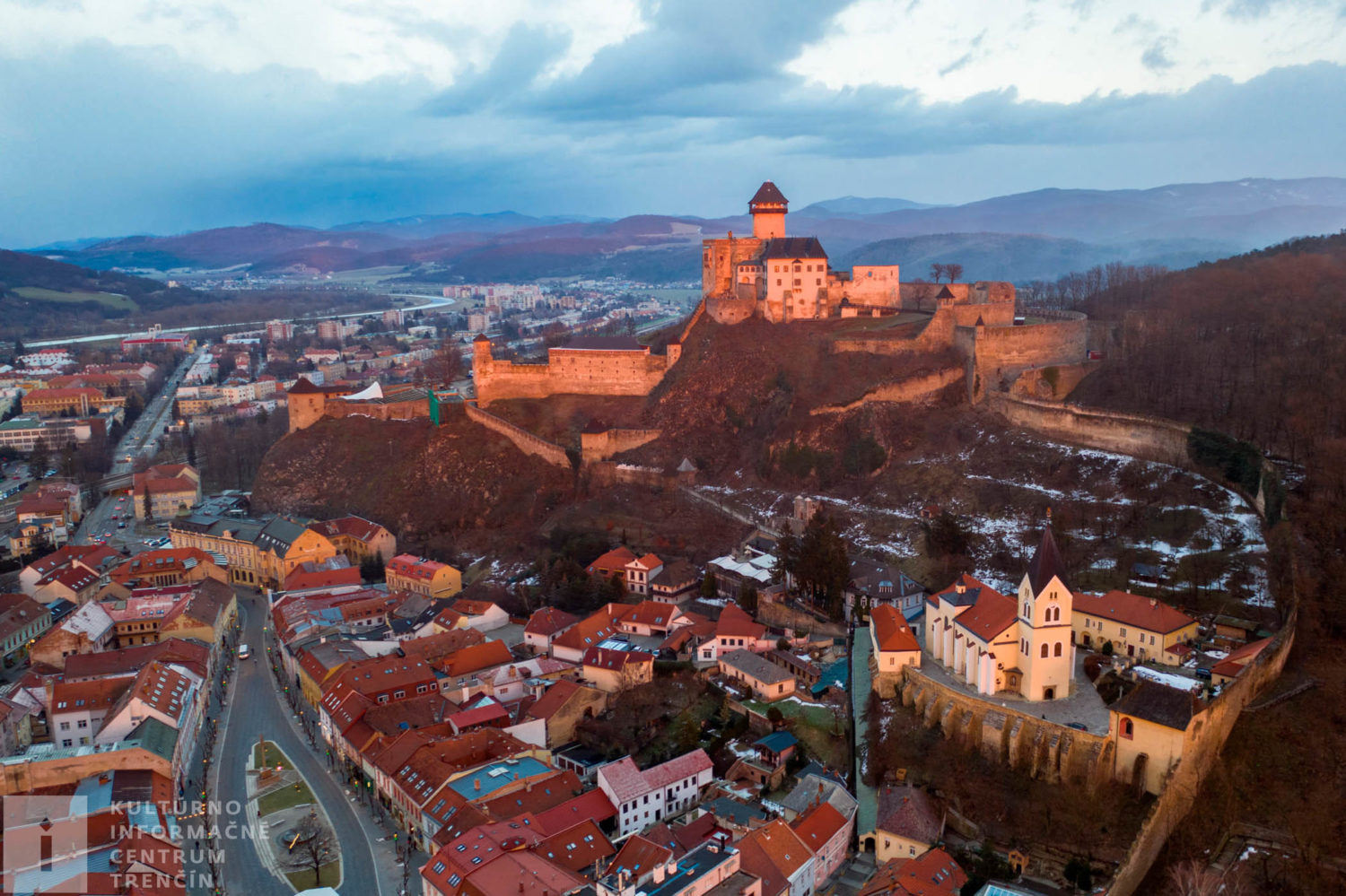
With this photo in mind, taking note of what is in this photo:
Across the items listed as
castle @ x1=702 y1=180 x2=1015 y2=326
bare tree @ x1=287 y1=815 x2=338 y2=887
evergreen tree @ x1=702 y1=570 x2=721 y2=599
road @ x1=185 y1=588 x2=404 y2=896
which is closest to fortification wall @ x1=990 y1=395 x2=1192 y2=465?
castle @ x1=702 y1=180 x2=1015 y2=326

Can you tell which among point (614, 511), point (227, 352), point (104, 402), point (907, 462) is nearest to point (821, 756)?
point (907, 462)

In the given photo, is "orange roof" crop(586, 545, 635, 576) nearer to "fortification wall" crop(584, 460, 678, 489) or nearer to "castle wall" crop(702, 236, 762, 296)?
"fortification wall" crop(584, 460, 678, 489)

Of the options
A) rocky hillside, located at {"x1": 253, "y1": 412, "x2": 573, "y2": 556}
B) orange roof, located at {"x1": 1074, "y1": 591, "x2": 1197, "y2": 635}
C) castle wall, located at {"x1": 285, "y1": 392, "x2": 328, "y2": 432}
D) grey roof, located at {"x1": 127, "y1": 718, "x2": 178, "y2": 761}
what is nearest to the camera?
orange roof, located at {"x1": 1074, "y1": 591, "x2": 1197, "y2": 635}

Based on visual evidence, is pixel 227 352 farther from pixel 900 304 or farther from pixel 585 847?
pixel 585 847

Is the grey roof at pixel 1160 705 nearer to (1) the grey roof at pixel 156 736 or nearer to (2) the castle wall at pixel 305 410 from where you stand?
(1) the grey roof at pixel 156 736

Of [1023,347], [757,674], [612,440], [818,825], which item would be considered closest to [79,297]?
[612,440]
